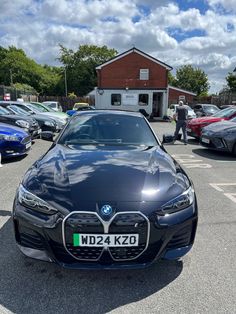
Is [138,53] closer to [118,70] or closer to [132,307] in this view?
[118,70]

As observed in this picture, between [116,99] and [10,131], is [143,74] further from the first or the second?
[10,131]

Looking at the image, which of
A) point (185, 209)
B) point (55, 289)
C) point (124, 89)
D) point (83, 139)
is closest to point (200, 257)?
point (185, 209)

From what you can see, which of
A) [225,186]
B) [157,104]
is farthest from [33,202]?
[157,104]

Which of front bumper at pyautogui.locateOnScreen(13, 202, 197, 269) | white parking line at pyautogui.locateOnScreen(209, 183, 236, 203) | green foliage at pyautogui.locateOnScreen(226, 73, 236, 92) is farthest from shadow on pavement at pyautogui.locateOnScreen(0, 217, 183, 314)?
green foliage at pyautogui.locateOnScreen(226, 73, 236, 92)

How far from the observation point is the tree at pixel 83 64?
6075cm

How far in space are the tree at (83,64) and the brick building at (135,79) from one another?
87.3ft

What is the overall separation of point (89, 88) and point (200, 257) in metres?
60.1

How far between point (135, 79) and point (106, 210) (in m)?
32.8

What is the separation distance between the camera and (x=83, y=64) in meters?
61.4

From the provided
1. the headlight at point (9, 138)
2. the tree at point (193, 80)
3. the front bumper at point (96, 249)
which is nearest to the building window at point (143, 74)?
the headlight at point (9, 138)

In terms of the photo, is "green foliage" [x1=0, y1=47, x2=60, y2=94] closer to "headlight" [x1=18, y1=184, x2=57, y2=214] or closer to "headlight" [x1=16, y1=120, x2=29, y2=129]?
"headlight" [x1=16, y1=120, x2=29, y2=129]

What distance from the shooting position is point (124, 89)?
33375 mm

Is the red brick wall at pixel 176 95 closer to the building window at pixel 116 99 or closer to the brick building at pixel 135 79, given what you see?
the brick building at pixel 135 79

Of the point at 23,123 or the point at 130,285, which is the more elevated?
the point at 23,123
